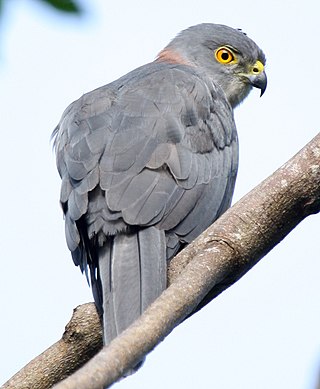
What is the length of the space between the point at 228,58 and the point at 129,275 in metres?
4.00

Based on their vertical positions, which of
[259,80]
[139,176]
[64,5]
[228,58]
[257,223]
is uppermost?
[228,58]

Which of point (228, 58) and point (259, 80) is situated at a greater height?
point (228, 58)

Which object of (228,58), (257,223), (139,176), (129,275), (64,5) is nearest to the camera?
(64,5)

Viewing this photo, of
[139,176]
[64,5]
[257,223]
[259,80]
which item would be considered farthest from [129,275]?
[259,80]

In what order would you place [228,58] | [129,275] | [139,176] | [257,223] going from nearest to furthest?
1. [257,223]
2. [129,275]
3. [139,176]
4. [228,58]

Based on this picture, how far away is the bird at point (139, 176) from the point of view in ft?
16.3

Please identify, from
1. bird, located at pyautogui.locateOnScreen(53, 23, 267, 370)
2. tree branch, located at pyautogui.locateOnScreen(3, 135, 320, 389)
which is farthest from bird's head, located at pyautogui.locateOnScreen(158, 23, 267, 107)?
tree branch, located at pyautogui.locateOnScreen(3, 135, 320, 389)

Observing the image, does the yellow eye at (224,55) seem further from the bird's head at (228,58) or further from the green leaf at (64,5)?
the green leaf at (64,5)

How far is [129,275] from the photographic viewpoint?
16.1 ft

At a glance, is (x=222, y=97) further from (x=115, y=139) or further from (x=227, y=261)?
(x=227, y=261)

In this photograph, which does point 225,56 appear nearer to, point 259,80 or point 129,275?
point 259,80

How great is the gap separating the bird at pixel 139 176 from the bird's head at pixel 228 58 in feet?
4.14

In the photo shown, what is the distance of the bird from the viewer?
4.95 metres

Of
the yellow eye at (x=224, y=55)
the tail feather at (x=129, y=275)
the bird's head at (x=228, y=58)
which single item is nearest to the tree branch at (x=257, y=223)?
the tail feather at (x=129, y=275)
